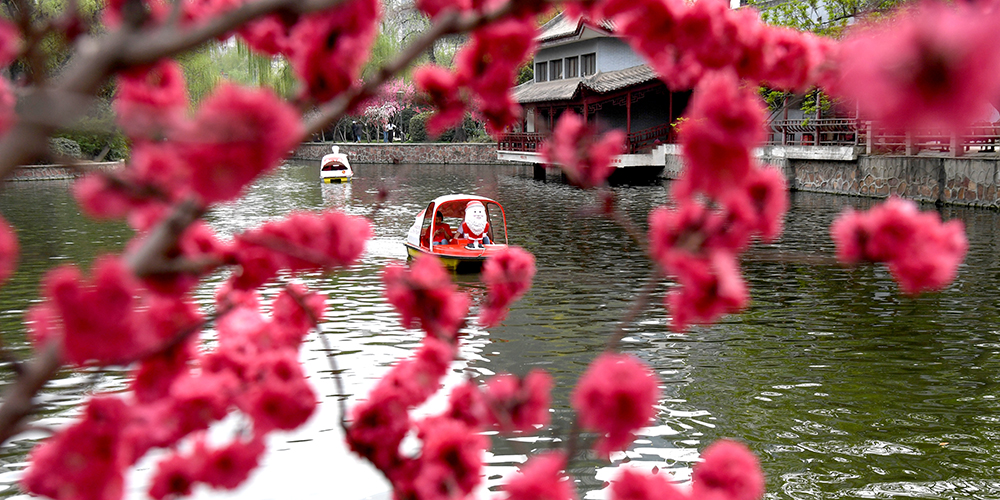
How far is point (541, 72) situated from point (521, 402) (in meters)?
43.8

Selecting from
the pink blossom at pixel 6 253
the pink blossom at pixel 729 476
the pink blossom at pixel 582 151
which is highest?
the pink blossom at pixel 582 151

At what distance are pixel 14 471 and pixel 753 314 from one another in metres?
8.42

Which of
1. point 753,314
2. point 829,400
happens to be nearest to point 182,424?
point 829,400

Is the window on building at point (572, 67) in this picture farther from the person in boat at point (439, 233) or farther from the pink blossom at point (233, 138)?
the pink blossom at point (233, 138)

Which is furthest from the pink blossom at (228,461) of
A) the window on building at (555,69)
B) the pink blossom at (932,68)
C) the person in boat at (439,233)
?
the window on building at (555,69)

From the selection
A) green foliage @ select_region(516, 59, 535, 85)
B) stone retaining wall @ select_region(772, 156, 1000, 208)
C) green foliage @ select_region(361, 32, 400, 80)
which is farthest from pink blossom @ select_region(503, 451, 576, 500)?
green foliage @ select_region(516, 59, 535, 85)

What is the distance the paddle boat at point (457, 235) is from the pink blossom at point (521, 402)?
447 inches

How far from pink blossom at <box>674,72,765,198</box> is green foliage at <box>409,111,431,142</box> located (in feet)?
185

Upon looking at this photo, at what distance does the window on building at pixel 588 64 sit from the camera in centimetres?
3975

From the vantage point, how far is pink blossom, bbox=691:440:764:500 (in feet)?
7.70

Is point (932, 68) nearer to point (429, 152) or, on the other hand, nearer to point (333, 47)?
point (333, 47)

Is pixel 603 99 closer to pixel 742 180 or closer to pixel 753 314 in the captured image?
pixel 753 314

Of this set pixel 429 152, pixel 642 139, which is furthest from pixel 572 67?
pixel 429 152

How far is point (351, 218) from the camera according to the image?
87.9 inches
